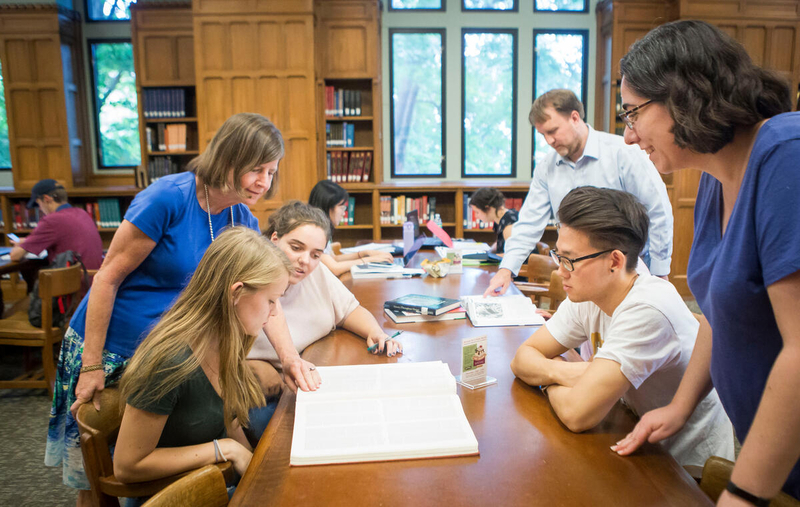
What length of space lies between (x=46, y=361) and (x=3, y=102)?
4582 millimetres

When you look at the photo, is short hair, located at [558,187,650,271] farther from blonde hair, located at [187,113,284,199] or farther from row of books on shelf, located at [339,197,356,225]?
row of books on shelf, located at [339,197,356,225]

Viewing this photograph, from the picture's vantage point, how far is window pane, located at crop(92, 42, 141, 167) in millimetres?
6652

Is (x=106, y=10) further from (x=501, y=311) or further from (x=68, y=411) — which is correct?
(x=501, y=311)

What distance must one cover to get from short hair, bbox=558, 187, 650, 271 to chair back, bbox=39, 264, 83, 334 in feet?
9.88

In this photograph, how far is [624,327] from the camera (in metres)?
1.35

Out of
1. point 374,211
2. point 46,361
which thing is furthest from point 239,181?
point 374,211

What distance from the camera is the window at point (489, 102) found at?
6625 mm

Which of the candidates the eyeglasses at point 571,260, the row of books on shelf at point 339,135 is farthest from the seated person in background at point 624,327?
the row of books on shelf at point 339,135

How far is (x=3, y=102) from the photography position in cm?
661

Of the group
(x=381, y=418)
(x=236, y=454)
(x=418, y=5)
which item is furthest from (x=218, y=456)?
(x=418, y=5)

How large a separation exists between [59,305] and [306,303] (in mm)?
2413

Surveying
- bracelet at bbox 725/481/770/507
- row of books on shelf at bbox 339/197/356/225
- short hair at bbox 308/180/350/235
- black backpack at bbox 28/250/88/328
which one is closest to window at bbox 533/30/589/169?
row of books on shelf at bbox 339/197/356/225

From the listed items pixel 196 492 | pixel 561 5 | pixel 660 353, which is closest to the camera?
pixel 196 492

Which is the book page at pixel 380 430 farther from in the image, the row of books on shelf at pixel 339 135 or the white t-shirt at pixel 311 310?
the row of books on shelf at pixel 339 135
